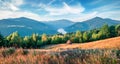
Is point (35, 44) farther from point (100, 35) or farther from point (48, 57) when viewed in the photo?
point (48, 57)

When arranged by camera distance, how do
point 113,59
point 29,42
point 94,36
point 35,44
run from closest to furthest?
point 113,59 < point 29,42 < point 35,44 < point 94,36

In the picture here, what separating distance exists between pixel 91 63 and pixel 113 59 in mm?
695

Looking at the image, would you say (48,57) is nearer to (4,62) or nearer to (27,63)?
(27,63)

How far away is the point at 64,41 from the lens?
12062cm

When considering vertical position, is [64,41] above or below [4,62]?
below

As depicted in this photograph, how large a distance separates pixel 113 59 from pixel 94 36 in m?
108

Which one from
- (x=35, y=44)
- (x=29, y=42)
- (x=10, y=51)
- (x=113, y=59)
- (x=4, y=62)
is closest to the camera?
(x=113, y=59)

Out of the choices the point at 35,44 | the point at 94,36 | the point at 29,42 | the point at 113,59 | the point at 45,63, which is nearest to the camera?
the point at 113,59

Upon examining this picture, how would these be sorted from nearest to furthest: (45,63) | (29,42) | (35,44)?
(45,63)
(29,42)
(35,44)

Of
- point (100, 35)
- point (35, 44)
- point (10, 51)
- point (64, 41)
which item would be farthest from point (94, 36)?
point (10, 51)

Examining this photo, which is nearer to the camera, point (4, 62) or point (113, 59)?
point (113, 59)

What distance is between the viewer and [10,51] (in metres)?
14.2

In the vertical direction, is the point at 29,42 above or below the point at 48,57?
below

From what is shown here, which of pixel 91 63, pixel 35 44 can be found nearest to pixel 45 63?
pixel 91 63
